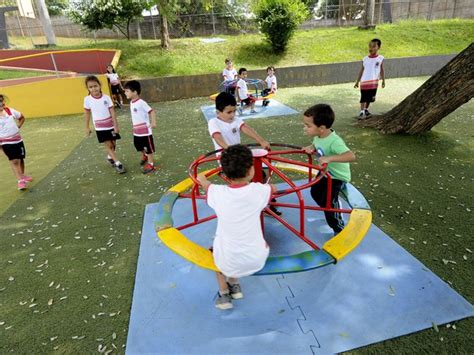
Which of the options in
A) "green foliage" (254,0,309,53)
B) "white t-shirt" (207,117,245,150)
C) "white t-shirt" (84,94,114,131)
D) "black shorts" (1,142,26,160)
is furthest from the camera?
"green foliage" (254,0,309,53)

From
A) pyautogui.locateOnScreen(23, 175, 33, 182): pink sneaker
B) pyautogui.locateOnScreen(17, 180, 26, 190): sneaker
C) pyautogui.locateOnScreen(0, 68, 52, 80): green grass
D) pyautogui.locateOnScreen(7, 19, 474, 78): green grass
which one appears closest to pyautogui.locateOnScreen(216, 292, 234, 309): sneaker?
pyautogui.locateOnScreen(17, 180, 26, 190): sneaker

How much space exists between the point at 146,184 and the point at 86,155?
7.84ft

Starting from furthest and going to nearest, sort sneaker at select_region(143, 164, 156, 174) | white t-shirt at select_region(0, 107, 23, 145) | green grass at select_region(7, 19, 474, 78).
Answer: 1. green grass at select_region(7, 19, 474, 78)
2. sneaker at select_region(143, 164, 156, 174)
3. white t-shirt at select_region(0, 107, 23, 145)

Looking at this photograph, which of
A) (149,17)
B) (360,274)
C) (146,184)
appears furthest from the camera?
(149,17)

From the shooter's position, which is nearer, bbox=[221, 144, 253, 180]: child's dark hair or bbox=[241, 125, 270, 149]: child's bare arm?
bbox=[221, 144, 253, 180]: child's dark hair

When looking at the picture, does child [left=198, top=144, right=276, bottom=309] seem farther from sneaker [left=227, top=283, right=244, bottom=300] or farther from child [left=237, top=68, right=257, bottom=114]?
child [left=237, top=68, right=257, bottom=114]

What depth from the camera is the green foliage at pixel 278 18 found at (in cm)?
1510

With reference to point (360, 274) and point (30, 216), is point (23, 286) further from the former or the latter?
point (360, 274)

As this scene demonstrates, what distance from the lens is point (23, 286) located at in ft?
9.73

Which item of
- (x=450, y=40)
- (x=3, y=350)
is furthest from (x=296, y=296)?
(x=450, y=40)

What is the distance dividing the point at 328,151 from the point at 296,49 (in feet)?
49.6

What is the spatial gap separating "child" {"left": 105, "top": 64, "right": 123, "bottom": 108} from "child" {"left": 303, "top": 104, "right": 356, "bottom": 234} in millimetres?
10047

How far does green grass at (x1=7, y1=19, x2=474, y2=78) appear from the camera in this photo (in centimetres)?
1473

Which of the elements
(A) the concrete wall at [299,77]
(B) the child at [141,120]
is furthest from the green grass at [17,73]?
(B) the child at [141,120]
